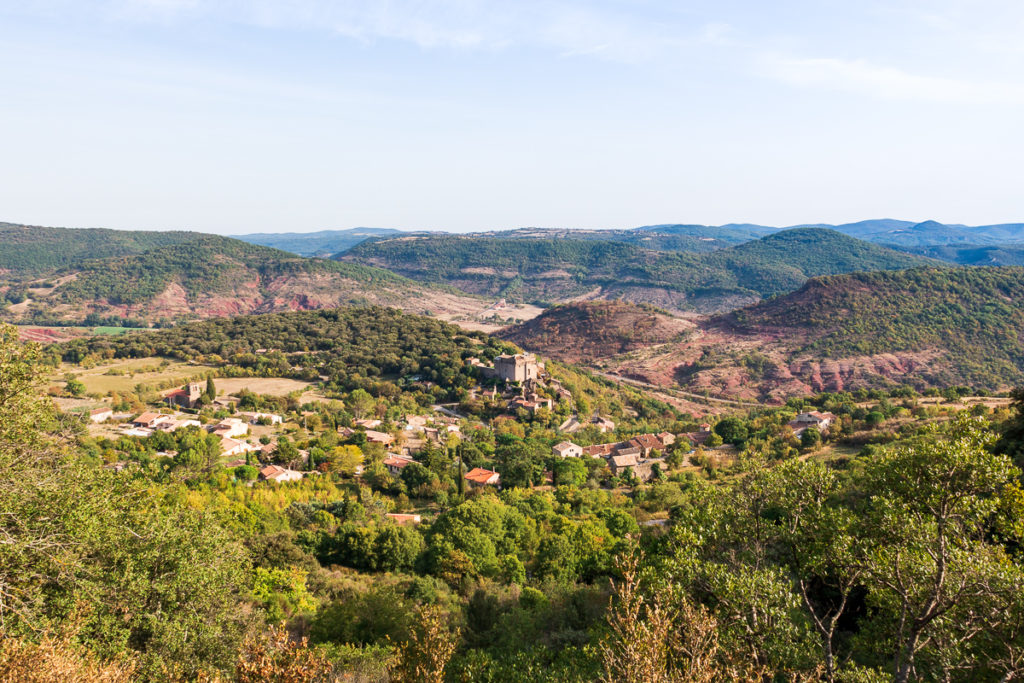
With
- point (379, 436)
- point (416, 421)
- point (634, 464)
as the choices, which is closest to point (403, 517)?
point (379, 436)

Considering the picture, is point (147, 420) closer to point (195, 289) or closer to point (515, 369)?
point (515, 369)

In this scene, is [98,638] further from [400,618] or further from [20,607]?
[400,618]

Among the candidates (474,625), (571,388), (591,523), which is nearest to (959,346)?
(571,388)

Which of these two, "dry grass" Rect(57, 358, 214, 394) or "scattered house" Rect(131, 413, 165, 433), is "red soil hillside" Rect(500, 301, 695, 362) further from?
"scattered house" Rect(131, 413, 165, 433)

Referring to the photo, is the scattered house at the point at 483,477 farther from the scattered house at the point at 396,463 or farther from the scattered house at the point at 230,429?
the scattered house at the point at 230,429

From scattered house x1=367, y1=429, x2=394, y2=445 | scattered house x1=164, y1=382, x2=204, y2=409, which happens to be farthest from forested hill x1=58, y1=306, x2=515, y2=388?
scattered house x1=367, y1=429, x2=394, y2=445

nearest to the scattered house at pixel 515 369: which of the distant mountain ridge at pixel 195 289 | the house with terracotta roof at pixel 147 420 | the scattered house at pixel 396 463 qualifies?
the scattered house at pixel 396 463
